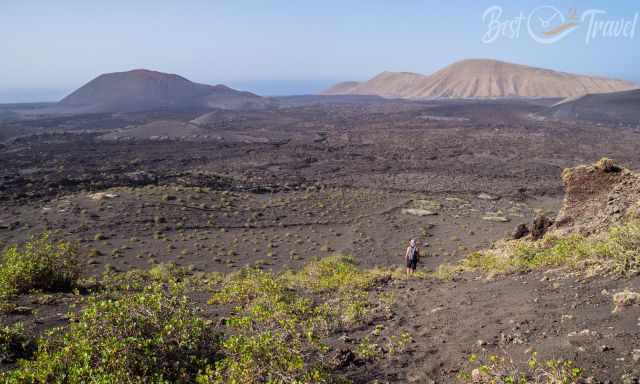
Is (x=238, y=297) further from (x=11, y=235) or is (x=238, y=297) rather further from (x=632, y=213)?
(x=11, y=235)

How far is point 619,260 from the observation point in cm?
524

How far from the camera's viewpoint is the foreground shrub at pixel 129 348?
3.12 metres

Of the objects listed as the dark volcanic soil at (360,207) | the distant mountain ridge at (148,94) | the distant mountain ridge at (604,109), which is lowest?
the dark volcanic soil at (360,207)

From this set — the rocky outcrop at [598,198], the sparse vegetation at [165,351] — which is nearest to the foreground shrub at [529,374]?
the sparse vegetation at [165,351]

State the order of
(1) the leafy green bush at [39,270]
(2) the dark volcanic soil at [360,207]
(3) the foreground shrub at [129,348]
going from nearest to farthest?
(3) the foreground shrub at [129,348], (2) the dark volcanic soil at [360,207], (1) the leafy green bush at [39,270]

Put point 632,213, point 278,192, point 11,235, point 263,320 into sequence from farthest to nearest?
point 278,192
point 11,235
point 632,213
point 263,320

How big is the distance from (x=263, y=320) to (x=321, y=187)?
76.3 feet

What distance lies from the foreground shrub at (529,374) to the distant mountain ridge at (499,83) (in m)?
140

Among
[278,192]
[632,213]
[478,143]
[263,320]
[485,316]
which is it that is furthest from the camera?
[478,143]

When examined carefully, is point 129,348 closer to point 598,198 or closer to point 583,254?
point 583,254

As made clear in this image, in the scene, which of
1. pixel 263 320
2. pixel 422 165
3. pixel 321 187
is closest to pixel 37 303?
pixel 263 320

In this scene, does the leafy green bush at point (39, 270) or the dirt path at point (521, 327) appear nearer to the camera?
the dirt path at point (521, 327)

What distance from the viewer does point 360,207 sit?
2273 cm

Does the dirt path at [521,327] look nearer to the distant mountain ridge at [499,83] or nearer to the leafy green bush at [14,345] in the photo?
the leafy green bush at [14,345]
